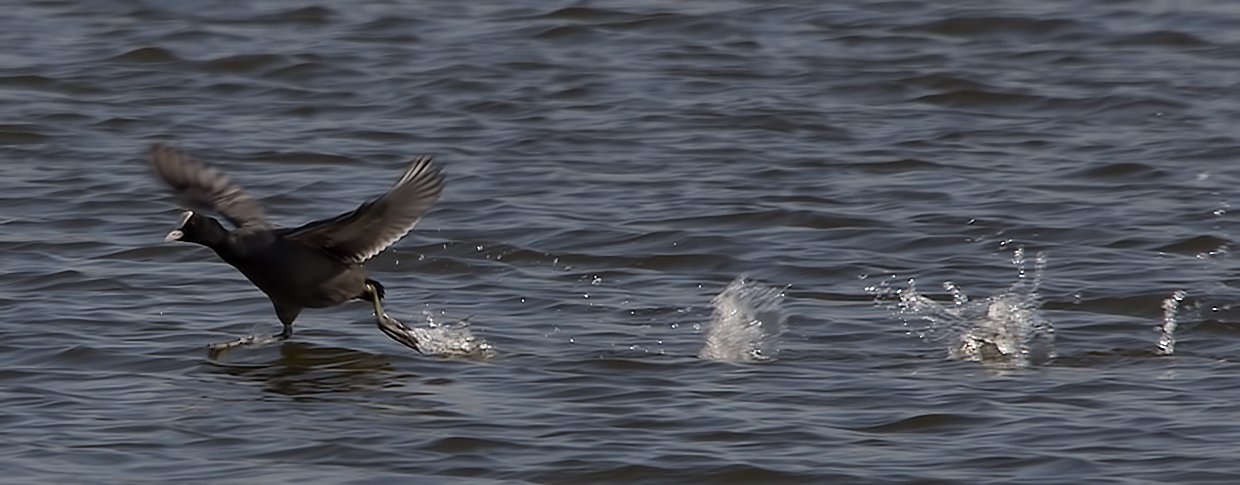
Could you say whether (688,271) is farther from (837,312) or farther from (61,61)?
(61,61)

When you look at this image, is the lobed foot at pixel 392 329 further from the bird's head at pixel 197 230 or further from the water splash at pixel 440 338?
the bird's head at pixel 197 230

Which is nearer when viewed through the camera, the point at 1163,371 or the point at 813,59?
the point at 1163,371

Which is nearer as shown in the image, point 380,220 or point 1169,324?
point 380,220

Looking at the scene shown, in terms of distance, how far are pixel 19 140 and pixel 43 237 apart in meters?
2.18

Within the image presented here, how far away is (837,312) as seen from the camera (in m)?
7.53

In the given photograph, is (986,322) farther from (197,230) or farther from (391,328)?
(197,230)

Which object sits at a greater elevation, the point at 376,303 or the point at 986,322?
the point at 376,303

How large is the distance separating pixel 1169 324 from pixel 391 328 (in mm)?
2904

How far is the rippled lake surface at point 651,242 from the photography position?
591 cm

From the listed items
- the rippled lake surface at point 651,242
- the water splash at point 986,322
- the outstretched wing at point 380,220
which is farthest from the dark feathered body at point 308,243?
the water splash at point 986,322

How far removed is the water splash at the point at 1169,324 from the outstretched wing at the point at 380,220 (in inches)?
105

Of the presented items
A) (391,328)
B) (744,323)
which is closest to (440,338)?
(391,328)

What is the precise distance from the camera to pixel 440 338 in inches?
285

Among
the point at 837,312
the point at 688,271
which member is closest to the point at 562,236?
the point at 688,271
